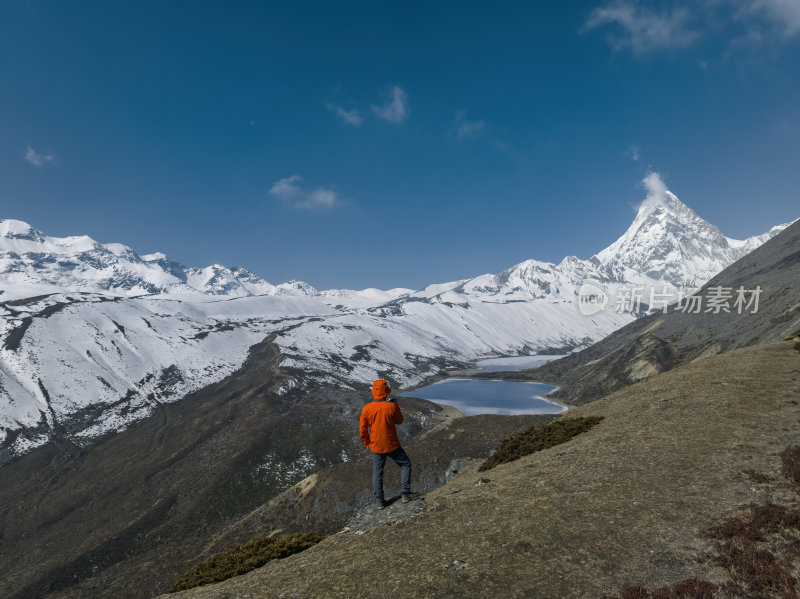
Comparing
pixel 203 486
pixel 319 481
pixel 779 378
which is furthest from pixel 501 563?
pixel 203 486

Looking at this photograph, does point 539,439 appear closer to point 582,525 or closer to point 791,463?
point 791,463

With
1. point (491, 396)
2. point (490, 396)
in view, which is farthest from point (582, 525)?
point (490, 396)

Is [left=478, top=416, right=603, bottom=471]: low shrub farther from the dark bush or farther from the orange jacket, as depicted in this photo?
the orange jacket

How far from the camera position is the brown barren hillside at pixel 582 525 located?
9023 millimetres

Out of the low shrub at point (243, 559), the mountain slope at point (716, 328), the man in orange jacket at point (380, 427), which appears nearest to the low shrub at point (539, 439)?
the man in orange jacket at point (380, 427)

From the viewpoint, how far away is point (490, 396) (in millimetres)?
154625

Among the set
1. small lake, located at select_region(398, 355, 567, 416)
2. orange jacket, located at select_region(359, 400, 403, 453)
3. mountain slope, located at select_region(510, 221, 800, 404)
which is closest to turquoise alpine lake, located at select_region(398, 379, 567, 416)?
small lake, located at select_region(398, 355, 567, 416)

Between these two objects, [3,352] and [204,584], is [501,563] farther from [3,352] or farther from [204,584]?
[3,352]

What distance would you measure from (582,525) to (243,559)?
39.0ft

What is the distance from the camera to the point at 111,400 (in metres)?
119

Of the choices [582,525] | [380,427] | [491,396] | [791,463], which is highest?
[380,427]

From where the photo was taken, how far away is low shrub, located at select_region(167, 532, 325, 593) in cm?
1349

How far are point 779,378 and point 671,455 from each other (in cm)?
1253

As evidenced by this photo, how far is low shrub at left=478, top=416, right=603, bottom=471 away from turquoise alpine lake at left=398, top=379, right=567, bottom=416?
326ft
